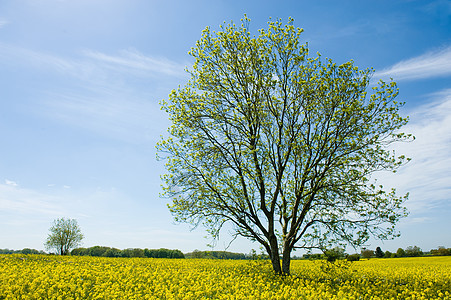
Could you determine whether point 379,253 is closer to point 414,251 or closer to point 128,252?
point 414,251

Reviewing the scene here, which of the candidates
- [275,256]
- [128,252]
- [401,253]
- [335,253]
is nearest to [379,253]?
[401,253]

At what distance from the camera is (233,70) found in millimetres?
17078

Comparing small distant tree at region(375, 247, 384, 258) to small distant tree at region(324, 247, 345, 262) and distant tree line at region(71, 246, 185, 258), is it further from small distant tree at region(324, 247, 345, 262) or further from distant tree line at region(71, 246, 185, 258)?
small distant tree at region(324, 247, 345, 262)

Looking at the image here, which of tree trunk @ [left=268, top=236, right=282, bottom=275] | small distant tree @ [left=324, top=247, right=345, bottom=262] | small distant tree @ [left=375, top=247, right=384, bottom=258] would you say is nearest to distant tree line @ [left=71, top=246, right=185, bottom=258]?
tree trunk @ [left=268, top=236, right=282, bottom=275]

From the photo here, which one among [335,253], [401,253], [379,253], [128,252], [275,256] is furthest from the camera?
[379,253]

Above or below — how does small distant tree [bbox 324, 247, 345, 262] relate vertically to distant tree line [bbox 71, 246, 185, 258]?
above

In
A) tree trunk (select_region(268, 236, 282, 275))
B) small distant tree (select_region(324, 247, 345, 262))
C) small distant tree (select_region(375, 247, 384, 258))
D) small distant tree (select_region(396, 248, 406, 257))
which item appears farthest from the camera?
small distant tree (select_region(375, 247, 384, 258))

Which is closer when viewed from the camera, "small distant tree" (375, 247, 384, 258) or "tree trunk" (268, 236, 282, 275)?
"tree trunk" (268, 236, 282, 275)

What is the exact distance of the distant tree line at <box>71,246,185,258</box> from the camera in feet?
Answer: 186

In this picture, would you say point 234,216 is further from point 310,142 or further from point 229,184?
point 310,142

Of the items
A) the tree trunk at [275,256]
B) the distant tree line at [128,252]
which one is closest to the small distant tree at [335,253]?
the tree trunk at [275,256]

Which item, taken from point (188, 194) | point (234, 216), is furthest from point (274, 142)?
point (188, 194)

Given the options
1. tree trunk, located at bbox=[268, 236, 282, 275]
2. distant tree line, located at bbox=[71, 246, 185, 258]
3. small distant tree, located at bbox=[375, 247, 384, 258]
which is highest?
tree trunk, located at bbox=[268, 236, 282, 275]

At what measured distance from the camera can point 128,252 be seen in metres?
58.0
